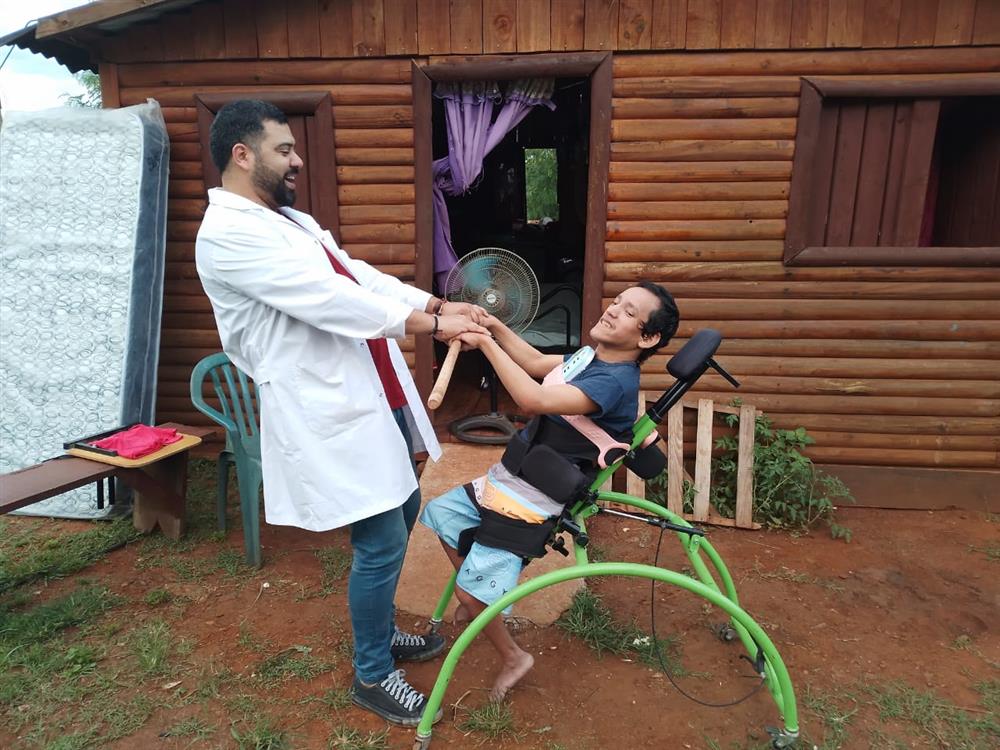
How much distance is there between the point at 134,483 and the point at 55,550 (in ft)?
2.43

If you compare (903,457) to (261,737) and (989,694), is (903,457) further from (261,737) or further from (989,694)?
(261,737)

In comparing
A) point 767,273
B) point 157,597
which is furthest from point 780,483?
point 157,597

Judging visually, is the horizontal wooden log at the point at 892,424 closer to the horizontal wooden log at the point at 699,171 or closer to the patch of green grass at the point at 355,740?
the horizontal wooden log at the point at 699,171

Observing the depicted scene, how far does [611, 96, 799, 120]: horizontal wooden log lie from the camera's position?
4.40 m

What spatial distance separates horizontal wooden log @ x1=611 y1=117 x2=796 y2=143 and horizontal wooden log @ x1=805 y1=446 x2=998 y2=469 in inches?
91.7

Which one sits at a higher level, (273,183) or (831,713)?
(273,183)

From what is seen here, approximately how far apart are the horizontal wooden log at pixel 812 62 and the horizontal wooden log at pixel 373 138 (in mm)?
1544

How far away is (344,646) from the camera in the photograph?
3039 millimetres

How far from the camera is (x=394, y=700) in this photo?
2.55m

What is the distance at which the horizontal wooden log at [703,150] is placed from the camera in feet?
14.6

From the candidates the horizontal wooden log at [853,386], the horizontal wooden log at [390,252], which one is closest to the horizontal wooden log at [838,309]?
the horizontal wooden log at [853,386]

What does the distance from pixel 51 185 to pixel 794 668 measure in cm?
561

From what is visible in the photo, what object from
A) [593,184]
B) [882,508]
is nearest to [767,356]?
[882,508]

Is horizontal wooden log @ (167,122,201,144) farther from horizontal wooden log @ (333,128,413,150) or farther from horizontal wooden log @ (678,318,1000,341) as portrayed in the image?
horizontal wooden log @ (678,318,1000,341)
